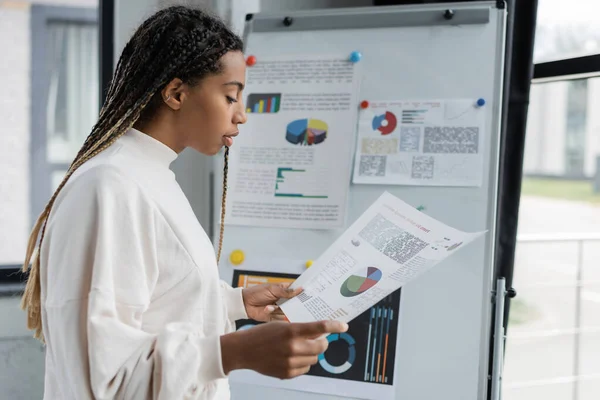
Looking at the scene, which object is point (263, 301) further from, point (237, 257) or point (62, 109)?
point (62, 109)

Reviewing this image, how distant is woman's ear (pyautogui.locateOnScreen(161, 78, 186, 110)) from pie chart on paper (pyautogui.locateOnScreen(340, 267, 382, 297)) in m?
0.38

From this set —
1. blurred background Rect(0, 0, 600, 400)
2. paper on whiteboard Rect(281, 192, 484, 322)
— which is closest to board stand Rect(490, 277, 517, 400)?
blurred background Rect(0, 0, 600, 400)

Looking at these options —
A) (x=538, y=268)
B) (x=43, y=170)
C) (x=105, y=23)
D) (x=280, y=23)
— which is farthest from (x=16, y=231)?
(x=538, y=268)

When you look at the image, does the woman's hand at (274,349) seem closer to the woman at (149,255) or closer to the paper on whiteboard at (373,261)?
the woman at (149,255)

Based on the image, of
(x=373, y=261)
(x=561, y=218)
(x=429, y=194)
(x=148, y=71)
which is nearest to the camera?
(x=148, y=71)

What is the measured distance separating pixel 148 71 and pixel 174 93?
47mm

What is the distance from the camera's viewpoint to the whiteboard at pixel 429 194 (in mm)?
1332

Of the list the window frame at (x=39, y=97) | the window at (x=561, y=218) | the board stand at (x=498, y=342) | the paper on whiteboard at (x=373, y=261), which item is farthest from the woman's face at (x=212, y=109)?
the window frame at (x=39, y=97)

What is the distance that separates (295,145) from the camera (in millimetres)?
1516

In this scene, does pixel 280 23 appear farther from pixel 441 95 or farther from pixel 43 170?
pixel 43 170

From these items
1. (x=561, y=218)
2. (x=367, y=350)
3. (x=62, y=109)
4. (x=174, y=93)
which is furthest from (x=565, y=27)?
(x=561, y=218)

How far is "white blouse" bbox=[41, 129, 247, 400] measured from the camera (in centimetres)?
69

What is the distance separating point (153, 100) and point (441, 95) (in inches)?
32.4

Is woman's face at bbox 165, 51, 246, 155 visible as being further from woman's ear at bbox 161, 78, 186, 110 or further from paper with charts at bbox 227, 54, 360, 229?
paper with charts at bbox 227, 54, 360, 229
